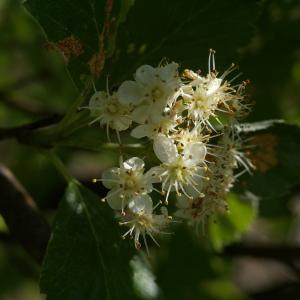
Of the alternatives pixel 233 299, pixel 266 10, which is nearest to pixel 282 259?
pixel 233 299

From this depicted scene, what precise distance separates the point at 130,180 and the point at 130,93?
168mm

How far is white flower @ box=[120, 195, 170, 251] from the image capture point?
4.38 feet

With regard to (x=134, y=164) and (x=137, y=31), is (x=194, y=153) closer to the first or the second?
(x=134, y=164)

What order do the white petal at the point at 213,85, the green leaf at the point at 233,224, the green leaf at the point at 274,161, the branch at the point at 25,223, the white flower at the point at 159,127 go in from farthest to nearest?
the green leaf at the point at 233,224 < the green leaf at the point at 274,161 < the branch at the point at 25,223 < the white petal at the point at 213,85 < the white flower at the point at 159,127

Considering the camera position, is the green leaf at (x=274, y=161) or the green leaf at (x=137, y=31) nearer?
the green leaf at (x=137, y=31)

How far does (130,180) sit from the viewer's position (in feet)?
4.33

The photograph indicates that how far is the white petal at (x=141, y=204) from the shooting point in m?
1.33

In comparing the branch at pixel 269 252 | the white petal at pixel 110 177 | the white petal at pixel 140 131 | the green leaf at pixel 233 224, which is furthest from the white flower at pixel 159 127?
the branch at pixel 269 252

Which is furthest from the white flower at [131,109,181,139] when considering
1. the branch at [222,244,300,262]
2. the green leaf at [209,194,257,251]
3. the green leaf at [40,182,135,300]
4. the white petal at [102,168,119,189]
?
the branch at [222,244,300,262]

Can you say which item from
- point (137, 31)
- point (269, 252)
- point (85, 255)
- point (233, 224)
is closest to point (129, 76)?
point (137, 31)

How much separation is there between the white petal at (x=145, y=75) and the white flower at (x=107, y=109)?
2.2 inches

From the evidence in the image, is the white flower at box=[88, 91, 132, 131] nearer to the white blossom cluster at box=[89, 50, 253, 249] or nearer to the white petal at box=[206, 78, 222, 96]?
the white blossom cluster at box=[89, 50, 253, 249]

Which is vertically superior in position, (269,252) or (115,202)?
(115,202)

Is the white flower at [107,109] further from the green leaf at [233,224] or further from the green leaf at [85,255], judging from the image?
the green leaf at [233,224]
